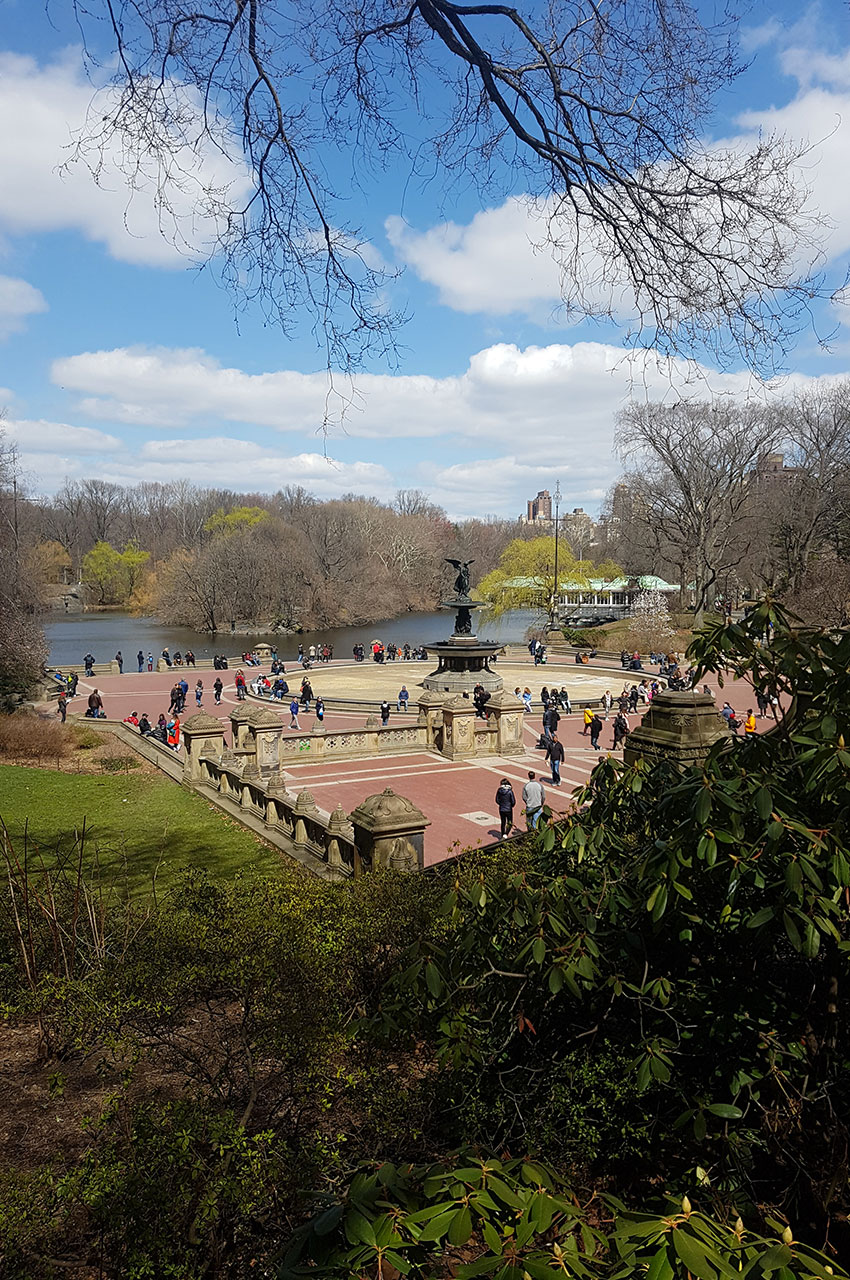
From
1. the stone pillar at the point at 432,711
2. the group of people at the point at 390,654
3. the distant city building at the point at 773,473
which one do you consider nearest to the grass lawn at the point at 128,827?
the stone pillar at the point at 432,711

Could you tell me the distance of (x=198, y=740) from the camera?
18.6 meters

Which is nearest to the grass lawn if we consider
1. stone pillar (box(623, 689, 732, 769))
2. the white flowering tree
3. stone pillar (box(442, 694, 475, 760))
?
stone pillar (box(623, 689, 732, 769))

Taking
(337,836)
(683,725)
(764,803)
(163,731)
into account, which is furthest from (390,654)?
(764,803)

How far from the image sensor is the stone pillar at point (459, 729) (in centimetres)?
2277

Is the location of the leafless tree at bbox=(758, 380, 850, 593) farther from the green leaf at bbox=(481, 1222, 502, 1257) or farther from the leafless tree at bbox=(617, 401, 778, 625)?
the green leaf at bbox=(481, 1222, 502, 1257)

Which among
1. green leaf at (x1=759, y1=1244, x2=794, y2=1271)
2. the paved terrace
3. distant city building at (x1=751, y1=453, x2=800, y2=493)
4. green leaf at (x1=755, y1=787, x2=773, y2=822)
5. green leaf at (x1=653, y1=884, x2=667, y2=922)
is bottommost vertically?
the paved terrace

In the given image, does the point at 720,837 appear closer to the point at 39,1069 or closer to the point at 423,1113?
the point at 423,1113

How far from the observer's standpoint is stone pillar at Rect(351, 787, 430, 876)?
9.06m

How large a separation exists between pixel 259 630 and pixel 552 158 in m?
71.4

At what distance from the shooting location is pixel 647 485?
56219 mm

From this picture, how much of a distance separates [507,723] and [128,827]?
12.8 meters

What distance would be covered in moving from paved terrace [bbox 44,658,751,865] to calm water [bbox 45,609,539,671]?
13.4 meters

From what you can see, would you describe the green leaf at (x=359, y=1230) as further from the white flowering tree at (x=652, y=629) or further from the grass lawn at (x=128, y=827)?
the white flowering tree at (x=652, y=629)

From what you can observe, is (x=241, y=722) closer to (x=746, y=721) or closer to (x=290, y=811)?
(x=290, y=811)
